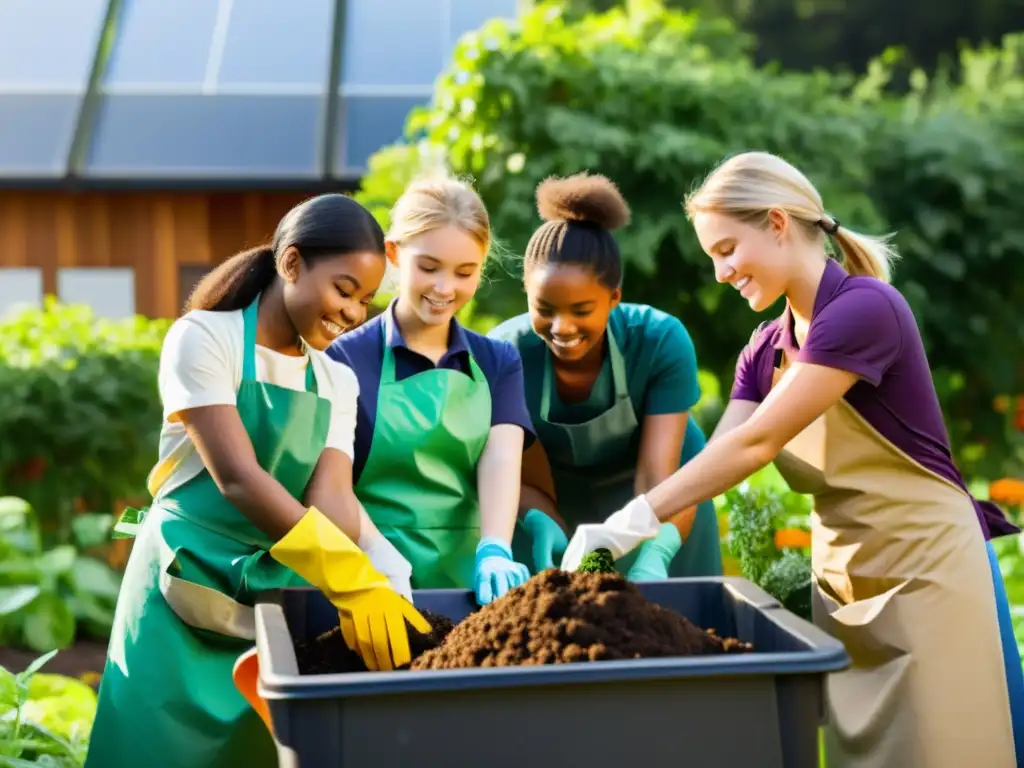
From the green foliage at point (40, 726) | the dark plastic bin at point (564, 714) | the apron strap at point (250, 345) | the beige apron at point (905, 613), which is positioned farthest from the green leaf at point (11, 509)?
the dark plastic bin at point (564, 714)

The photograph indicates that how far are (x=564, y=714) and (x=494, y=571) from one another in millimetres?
767

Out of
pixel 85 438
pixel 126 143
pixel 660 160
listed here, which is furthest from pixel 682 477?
pixel 126 143

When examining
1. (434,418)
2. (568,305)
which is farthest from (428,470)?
(568,305)

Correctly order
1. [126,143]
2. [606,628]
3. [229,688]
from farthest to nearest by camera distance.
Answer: [126,143] → [229,688] → [606,628]

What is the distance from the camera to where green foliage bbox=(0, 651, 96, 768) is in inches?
103

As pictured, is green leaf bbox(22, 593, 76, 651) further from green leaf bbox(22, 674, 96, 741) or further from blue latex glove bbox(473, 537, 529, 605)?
blue latex glove bbox(473, 537, 529, 605)

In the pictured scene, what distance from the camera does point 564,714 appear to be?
4.67 feet

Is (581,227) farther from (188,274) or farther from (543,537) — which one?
(188,274)

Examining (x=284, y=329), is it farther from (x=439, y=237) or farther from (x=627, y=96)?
(x=627, y=96)

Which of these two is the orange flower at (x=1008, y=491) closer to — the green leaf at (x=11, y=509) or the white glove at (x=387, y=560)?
the white glove at (x=387, y=560)

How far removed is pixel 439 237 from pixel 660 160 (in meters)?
2.90

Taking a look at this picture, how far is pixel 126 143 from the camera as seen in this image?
308 inches

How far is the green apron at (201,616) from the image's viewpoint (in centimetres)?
205

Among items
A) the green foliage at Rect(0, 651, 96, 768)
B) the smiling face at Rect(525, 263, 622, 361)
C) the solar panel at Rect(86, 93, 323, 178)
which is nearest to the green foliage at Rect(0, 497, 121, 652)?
the green foliage at Rect(0, 651, 96, 768)
